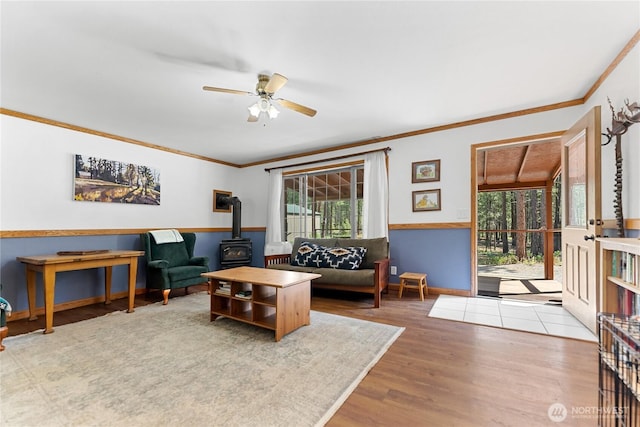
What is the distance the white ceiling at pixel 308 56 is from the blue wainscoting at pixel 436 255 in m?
1.66

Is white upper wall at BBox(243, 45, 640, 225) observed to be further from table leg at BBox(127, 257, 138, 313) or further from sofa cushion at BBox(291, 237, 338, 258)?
table leg at BBox(127, 257, 138, 313)

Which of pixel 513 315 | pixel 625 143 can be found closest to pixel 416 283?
pixel 513 315

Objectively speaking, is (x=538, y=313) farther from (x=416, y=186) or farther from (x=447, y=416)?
(x=447, y=416)

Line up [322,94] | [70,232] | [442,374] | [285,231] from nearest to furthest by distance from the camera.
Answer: [442,374] < [322,94] < [70,232] < [285,231]

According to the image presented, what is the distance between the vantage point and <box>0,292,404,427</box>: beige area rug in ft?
4.85

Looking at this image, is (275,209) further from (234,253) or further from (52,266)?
(52,266)

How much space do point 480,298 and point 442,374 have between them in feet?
7.35

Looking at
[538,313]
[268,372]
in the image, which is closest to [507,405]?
[268,372]

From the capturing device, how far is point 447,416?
57.3 inches

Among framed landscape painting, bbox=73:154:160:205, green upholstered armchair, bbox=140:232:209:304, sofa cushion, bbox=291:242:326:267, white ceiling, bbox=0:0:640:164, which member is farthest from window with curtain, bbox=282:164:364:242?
framed landscape painting, bbox=73:154:160:205

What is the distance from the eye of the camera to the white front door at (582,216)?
2357 millimetres

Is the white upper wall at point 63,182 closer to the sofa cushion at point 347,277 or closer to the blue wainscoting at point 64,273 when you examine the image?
the blue wainscoting at point 64,273

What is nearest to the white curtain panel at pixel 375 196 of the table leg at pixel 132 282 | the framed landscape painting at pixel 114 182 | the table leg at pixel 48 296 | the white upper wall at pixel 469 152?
the white upper wall at pixel 469 152

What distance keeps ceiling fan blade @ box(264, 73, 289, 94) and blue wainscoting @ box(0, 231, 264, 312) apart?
133 inches
